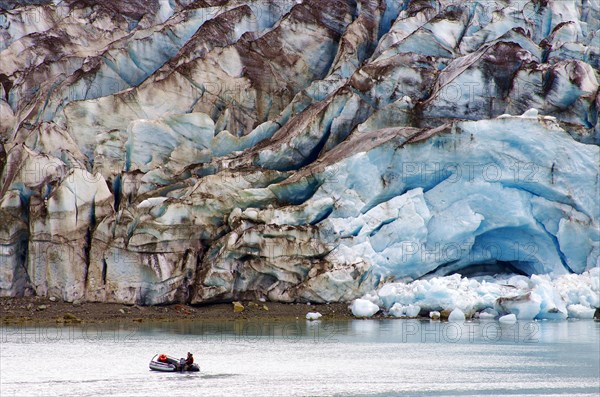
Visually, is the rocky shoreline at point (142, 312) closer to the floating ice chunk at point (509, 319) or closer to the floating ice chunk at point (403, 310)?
the floating ice chunk at point (403, 310)

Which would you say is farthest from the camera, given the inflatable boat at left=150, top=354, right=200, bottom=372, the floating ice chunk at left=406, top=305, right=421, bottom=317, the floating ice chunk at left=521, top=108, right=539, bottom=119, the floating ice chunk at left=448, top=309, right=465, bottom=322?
the floating ice chunk at left=521, top=108, right=539, bottom=119

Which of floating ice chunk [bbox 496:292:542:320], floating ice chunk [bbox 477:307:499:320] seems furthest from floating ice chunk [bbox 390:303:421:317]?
floating ice chunk [bbox 496:292:542:320]

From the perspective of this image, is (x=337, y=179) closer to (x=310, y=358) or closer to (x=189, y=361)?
(x=310, y=358)

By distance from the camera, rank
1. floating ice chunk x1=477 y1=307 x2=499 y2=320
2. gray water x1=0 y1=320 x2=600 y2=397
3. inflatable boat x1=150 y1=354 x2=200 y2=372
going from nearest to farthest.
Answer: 1. gray water x1=0 y1=320 x2=600 y2=397
2. inflatable boat x1=150 y1=354 x2=200 y2=372
3. floating ice chunk x1=477 y1=307 x2=499 y2=320

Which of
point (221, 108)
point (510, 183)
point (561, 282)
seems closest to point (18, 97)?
point (221, 108)

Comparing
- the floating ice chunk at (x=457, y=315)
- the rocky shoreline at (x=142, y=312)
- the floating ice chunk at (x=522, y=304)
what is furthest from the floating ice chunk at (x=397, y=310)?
the floating ice chunk at (x=522, y=304)

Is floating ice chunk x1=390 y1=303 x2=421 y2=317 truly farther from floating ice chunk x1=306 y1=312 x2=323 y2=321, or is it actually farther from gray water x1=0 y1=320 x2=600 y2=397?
A: floating ice chunk x1=306 y1=312 x2=323 y2=321

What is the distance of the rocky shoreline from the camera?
34375 mm

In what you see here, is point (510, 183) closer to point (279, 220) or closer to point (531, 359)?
point (279, 220)

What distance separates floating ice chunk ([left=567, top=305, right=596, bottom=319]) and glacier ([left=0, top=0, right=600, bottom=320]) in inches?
3.8

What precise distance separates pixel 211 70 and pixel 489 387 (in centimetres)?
2632

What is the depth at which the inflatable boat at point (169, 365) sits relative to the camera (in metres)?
23.4

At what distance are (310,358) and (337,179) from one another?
1211cm

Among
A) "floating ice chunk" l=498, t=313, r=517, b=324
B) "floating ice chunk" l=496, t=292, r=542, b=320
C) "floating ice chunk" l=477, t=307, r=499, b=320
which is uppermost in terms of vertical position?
"floating ice chunk" l=496, t=292, r=542, b=320
